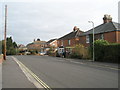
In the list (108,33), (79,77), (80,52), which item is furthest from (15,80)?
(108,33)

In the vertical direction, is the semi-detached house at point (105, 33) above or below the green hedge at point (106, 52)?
above

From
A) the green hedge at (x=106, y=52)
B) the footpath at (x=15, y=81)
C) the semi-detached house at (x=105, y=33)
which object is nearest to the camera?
the footpath at (x=15, y=81)

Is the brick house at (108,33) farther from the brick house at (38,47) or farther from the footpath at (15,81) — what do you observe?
the brick house at (38,47)

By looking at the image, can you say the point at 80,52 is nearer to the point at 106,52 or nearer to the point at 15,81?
the point at 106,52

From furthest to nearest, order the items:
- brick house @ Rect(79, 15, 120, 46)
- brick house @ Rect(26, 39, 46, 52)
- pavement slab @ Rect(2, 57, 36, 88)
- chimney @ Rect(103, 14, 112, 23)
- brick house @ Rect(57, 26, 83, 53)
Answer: brick house @ Rect(26, 39, 46, 52) → brick house @ Rect(57, 26, 83, 53) → chimney @ Rect(103, 14, 112, 23) → brick house @ Rect(79, 15, 120, 46) → pavement slab @ Rect(2, 57, 36, 88)

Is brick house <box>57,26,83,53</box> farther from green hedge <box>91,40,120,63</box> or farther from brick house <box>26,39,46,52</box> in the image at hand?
brick house <box>26,39,46,52</box>

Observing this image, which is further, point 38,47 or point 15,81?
point 38,47

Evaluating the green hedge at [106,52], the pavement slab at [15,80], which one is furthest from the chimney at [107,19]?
the pavement slab at [15,80]

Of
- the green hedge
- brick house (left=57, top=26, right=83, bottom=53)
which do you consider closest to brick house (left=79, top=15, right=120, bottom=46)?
brick house (left=57, top=26, right=83, bottom=53)

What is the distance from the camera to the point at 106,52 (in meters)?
26.4

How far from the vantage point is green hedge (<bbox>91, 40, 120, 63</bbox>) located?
24141 millimetres

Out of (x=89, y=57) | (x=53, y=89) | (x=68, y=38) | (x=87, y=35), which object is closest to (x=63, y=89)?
(x=53, y=89)

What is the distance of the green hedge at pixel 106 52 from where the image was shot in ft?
79.2

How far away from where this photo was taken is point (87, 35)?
44688 mm
